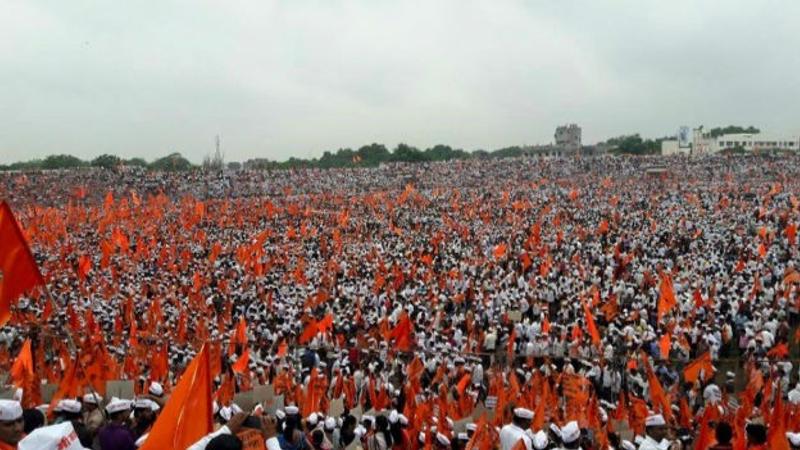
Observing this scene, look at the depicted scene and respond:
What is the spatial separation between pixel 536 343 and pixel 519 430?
278 inches

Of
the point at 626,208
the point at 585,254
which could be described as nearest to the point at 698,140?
the point at 626,208

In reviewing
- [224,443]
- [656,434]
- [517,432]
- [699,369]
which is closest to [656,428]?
[656,434]

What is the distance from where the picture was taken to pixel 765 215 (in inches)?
899

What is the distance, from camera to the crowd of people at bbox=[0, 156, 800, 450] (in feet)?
19.4

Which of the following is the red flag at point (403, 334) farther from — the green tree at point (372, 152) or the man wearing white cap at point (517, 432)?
the green tree at point (372, 152)

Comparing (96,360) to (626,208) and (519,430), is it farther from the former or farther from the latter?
(626,208)

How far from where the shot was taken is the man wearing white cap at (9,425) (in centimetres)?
300

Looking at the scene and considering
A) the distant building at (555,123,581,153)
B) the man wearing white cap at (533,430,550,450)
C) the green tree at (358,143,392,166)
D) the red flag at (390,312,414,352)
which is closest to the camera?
the man wearing white cap at (533,430,550,450)

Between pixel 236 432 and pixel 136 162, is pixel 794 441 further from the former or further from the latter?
pixel 136 162

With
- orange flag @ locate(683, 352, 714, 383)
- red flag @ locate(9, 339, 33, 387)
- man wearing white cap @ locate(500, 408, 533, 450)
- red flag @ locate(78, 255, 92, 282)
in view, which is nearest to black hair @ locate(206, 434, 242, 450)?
man wearing white cap @ locate(500, 408, 533, 450)

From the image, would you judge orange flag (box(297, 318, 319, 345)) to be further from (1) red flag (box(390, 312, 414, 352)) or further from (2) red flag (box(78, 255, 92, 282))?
(2) red flag (box(78, 255, 92, 282))

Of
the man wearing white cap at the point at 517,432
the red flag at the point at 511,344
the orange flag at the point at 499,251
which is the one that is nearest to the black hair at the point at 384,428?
the man wearing white cap at the point at 517,432

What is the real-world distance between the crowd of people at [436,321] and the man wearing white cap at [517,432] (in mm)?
16

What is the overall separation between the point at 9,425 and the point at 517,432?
2693mm
